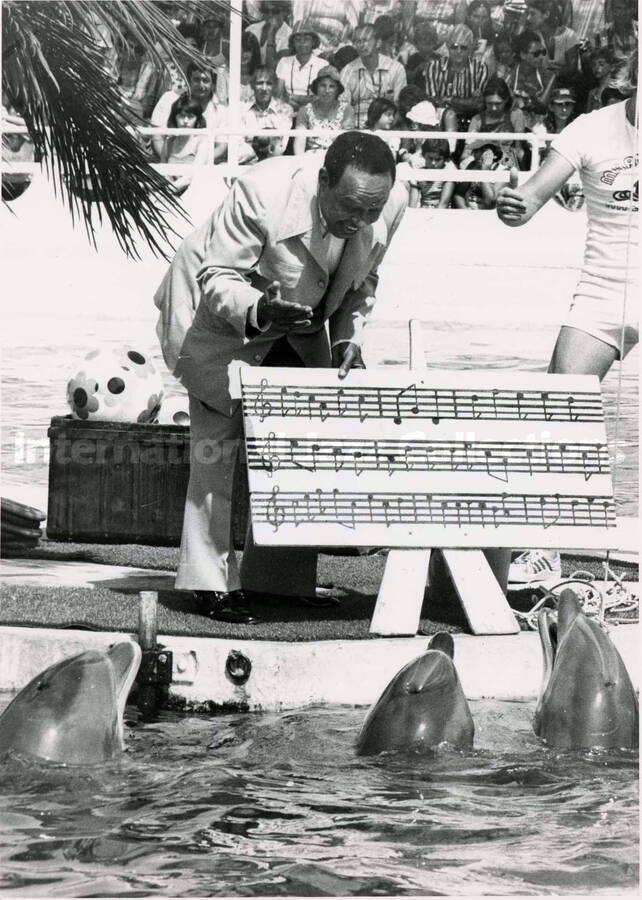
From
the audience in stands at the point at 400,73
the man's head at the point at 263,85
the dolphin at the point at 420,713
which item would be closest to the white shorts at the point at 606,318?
the dolphin at the point at 420,713

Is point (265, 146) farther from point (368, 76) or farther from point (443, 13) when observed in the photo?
point (443, 13)

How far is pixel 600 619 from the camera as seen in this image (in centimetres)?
598

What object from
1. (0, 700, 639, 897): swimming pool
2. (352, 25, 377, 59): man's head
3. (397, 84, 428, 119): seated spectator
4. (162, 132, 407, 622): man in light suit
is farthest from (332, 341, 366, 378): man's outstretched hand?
(397, 84, 428, 119): seated spectator

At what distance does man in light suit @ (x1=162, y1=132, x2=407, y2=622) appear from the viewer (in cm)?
552

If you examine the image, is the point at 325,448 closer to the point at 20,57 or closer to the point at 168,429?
the point at 168,429

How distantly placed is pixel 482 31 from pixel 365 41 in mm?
1592

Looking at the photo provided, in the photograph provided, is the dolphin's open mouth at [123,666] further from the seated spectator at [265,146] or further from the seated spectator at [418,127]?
the seated spectator at [418,127]

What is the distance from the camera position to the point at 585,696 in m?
A: 5.06

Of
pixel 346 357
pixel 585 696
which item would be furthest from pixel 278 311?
pixel 585 696

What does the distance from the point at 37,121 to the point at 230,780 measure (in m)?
3.53

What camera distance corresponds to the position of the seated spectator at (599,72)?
12406mm

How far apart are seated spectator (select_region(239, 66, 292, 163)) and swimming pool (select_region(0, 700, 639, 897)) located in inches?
301

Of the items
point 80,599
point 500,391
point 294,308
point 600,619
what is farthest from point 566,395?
point 80,599

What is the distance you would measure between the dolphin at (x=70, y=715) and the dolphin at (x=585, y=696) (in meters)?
1.50
